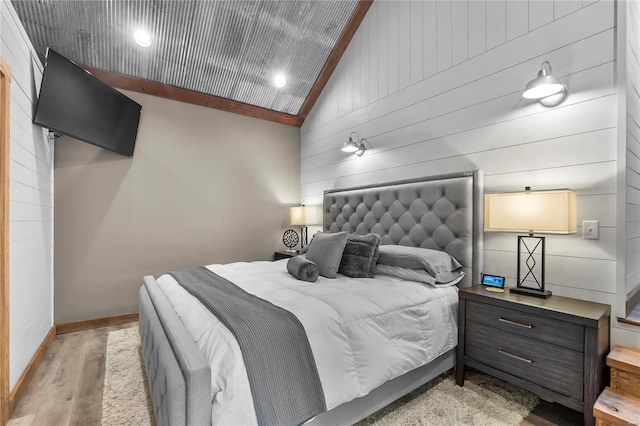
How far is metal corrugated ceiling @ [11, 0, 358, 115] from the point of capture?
2.93 meters

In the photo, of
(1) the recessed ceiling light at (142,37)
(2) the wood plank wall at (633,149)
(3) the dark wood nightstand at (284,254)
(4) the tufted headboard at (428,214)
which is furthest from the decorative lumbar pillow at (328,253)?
(1) the recessed ceiling light at (142,37)

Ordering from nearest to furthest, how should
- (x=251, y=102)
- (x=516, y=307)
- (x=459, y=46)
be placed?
(x=516, y=307) → (x=459, y=46) → (x=251, y=102)

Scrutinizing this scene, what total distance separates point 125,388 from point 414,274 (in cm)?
221

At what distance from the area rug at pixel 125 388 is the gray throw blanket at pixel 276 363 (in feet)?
2.97

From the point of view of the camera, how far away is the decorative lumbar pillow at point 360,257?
8.22 ft

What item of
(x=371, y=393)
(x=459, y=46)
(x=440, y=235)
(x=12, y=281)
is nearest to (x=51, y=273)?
(x=12, y=281)

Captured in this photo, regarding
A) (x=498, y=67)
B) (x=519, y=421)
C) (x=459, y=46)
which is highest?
(x=459, y=46)

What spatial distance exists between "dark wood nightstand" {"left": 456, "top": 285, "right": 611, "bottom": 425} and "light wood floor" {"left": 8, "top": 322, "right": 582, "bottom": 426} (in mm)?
282

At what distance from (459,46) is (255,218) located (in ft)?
10.3

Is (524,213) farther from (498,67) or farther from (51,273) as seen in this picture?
(51,273)

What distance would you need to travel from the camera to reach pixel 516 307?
1837 millimetres

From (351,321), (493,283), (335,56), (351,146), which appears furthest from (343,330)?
(335,56)

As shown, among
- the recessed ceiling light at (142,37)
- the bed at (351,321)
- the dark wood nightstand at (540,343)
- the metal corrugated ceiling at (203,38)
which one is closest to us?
the bed at (351,321)

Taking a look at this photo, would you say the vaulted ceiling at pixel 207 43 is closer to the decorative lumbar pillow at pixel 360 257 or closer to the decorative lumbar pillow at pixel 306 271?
the decorative lumbar pillow at pixel 360 257
